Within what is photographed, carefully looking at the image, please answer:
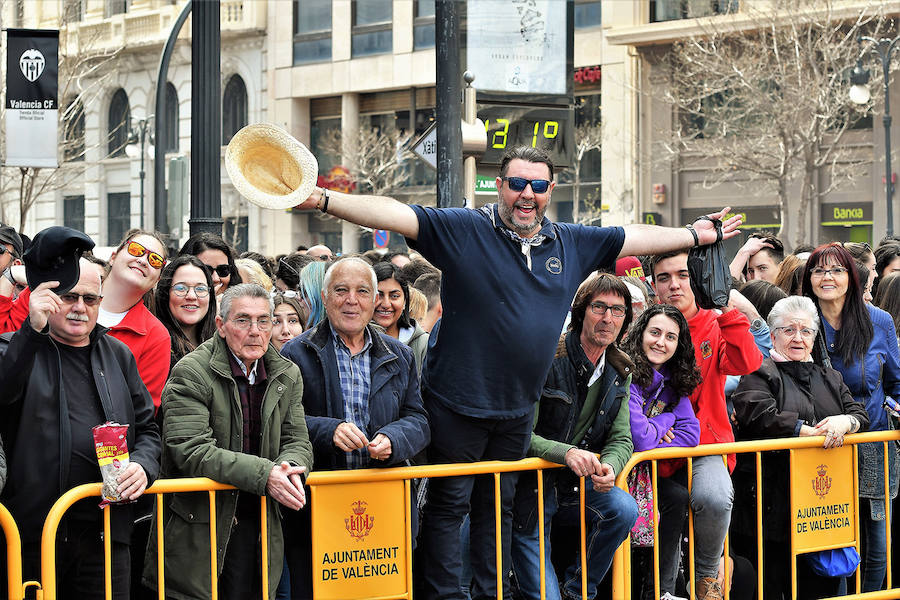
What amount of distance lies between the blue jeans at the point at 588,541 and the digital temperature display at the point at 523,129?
177 inches

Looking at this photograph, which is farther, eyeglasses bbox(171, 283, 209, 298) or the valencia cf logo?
the valencia cf logo

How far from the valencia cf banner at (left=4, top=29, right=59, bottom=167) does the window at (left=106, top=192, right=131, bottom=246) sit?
32250 millimetres

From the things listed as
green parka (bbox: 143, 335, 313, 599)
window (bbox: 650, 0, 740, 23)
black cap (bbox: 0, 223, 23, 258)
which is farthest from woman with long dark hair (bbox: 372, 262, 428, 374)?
window (bbox: 650, 0, 740, 23)

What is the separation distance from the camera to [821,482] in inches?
235

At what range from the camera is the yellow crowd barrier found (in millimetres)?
4137

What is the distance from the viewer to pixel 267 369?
4.80 m

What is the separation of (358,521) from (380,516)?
10cm

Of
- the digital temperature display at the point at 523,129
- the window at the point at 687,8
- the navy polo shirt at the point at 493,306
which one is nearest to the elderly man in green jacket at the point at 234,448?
the navy polo shirt at the point at 493,306

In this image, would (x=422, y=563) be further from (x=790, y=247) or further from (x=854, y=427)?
(x=790, y=247)

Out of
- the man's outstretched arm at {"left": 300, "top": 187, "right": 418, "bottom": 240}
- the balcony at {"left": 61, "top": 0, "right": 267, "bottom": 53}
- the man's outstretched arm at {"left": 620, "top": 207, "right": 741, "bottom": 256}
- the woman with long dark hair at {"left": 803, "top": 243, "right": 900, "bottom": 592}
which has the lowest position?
the woman with long dark hair at {"left": 803, "top": 243, "right": 900, "bottom": 592}

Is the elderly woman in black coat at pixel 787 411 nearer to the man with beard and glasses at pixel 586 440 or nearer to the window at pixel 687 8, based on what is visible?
the man with beard and glasses at pixel 586 440

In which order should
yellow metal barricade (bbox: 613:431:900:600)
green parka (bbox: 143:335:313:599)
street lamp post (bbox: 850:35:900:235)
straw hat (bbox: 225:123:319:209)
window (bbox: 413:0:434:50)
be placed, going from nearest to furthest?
straw hat (bbox: 225:123:319:209)
green parka (bbox: 143:335:313:599)
yellow metal barricade (bbox: 613:431:900:600)
street lamp post (bbox: 850:35:900:235)
window (bbox: 413:0:434:50)

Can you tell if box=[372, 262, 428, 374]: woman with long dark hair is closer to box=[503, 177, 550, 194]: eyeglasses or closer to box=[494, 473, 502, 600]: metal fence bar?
box=[494, 473, 502, 600]: metal fence bar

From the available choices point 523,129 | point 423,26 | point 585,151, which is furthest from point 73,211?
point 523,129
